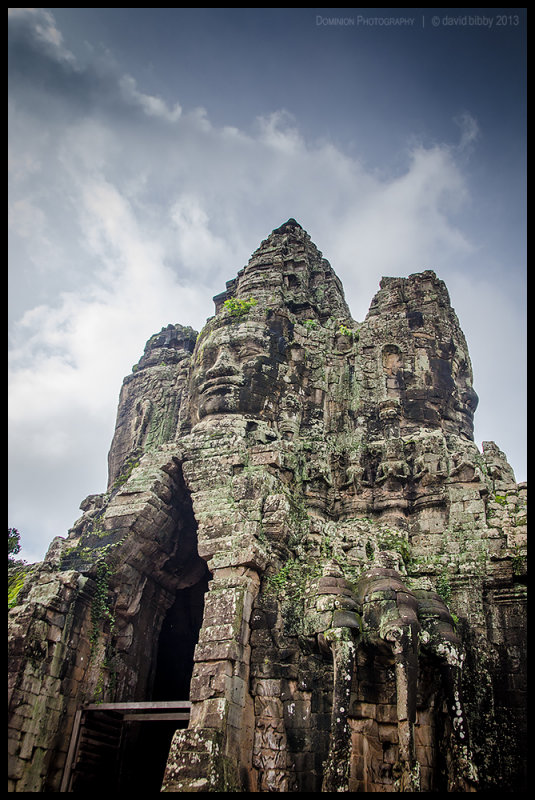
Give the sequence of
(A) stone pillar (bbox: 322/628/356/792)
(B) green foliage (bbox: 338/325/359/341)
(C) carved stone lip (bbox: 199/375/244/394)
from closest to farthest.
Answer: (A) stone pillar (bbox: 322/628/356/792) < (C) carved stone lip (bbox: 199/375/244/394) < (B) green foliage (bbox: 338/325/359/341)

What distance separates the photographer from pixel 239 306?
1808cm

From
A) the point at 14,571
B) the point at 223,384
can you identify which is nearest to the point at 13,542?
the point at 14,571

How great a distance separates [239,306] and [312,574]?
8.76 meters

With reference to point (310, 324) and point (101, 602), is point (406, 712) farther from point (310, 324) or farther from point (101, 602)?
point (310, 324)

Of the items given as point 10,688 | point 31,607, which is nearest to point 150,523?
point 31,607

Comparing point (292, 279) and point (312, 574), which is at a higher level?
point (292, 279)

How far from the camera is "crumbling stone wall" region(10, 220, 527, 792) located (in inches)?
395

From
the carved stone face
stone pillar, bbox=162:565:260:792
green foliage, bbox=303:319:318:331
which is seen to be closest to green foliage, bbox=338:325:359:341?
green foliage, bbox=303:319:318:331

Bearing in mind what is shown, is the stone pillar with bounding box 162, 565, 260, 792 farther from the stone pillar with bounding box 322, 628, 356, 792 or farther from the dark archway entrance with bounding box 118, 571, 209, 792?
A: the dark archway entrance with bounding box 118, 571, 209, 792

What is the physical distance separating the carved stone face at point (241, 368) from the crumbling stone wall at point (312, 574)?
0.20 feet

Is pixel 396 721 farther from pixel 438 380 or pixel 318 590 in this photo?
pixel 438 380

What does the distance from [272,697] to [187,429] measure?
8.98 m

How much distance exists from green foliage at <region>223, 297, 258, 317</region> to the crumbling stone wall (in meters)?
0.09
